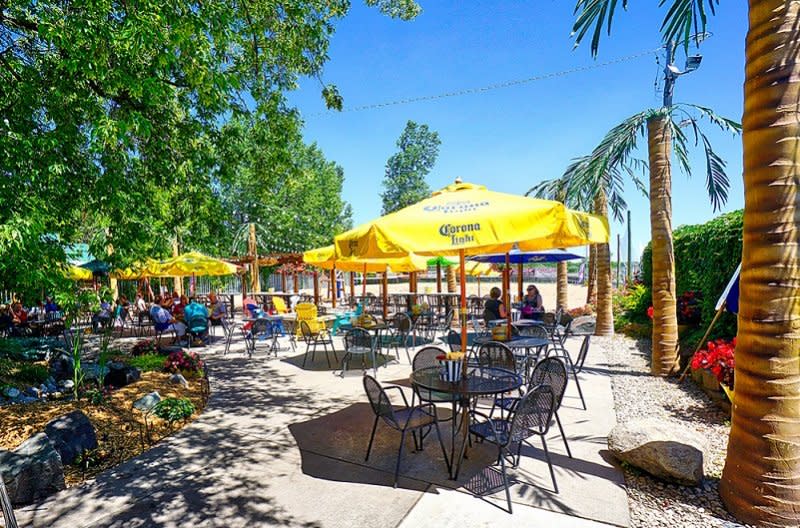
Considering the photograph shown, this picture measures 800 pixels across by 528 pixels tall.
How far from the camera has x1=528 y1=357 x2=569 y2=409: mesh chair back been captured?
399 centimetres

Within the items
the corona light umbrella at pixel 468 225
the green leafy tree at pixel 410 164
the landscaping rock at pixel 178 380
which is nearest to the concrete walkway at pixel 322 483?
the corona light umbrella at pixel 468 225

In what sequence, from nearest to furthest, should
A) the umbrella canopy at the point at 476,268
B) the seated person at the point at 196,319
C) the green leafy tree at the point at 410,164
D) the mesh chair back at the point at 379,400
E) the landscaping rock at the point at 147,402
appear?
the mesh chair back at the point at 379,400 → the landscaping rock at the point at 147,402 → the seated person at the point at 196,319 → the umbrella canopy at the point at 476,268 → the green leafy tree at the point at 410,164

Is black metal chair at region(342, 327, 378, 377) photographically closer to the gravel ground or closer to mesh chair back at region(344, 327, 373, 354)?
mesh chair back at region(344, 327, 373, 354)

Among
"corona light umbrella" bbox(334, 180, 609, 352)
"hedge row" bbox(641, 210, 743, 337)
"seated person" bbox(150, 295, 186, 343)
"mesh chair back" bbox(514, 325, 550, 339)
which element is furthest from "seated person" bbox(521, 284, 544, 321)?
"seated person" bbox(150, 295, 186, 343)

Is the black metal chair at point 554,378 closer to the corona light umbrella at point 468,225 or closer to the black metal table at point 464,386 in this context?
the black metal table at point 464,386

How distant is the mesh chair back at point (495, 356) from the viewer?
505cm

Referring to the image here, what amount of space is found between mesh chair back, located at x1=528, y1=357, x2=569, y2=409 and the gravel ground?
2.69ft

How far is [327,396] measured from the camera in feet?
20.7

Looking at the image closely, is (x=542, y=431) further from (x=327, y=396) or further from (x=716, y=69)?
(x=716, y=69)

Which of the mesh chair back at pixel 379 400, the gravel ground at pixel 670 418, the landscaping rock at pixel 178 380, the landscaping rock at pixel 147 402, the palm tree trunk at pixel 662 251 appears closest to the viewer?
the gravel ground at pixel 670 418

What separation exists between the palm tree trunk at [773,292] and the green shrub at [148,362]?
8.36 m

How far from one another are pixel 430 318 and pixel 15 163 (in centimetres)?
874

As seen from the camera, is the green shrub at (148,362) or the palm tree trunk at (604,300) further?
the palm tree trunk at (604,300)

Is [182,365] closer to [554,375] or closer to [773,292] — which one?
[554,375]
